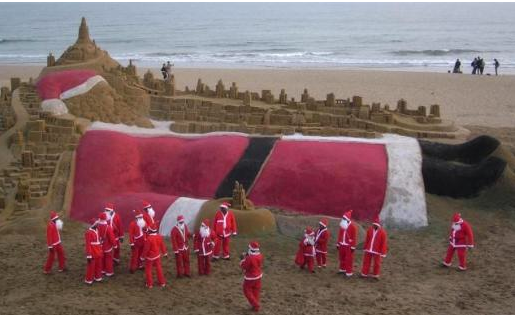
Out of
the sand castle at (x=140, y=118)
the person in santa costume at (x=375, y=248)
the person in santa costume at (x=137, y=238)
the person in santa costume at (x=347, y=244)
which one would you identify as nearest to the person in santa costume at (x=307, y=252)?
the person in santa costume at (x=347, y=244)

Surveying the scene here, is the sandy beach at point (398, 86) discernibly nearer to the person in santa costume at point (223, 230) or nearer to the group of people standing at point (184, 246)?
the group of people standing at point (184, 246)

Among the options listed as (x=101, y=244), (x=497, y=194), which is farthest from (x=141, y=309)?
(x=497, y=194)

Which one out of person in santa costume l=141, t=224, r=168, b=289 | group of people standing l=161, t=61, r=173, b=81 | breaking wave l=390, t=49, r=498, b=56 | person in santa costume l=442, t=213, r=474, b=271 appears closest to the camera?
person in santa costume l=141, t=224, r=168, b=289

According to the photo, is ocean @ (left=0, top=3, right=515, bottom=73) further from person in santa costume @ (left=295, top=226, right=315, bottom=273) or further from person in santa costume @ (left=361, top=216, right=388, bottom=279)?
person in santa costume @ (left=295, top=226, right=315, bottom=273)

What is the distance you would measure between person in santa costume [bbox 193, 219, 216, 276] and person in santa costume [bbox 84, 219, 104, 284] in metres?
2.21

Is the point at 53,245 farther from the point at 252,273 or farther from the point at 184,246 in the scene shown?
the point at 252,273

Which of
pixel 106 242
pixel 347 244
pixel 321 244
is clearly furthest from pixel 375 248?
pixel 106 242

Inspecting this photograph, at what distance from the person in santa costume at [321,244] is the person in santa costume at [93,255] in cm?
512

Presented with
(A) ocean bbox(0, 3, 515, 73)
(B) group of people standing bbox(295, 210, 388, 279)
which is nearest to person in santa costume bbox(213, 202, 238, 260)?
(B) group of people standing bbox(295, 210, 388, 279)

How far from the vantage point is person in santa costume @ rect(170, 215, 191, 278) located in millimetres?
13617

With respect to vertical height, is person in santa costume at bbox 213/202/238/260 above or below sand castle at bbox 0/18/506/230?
below

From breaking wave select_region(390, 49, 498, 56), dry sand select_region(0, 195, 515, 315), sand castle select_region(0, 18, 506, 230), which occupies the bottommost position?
dry sand select_region(0, 195, 515, 315)

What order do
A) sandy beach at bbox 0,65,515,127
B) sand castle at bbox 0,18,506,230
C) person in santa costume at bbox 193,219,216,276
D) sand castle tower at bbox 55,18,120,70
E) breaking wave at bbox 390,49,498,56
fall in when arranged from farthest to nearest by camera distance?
breaking wave at bbox 390,49,498,56 < sandy beach at bbox 0,65,515,127 < sand castle tower at bbox 55,18,120,70 < sand castle at bbox 0,18,506,230 < person in santa costume at bbox 193,219,216,276

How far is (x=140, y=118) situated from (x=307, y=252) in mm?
10828
